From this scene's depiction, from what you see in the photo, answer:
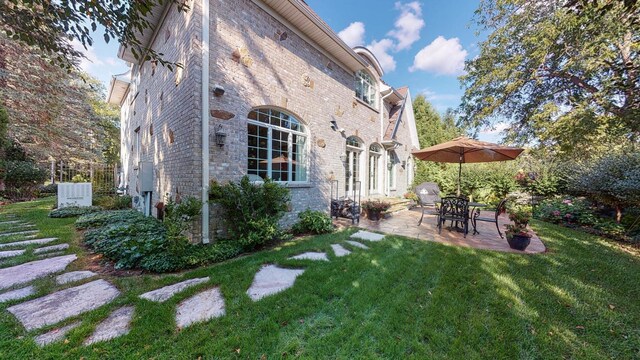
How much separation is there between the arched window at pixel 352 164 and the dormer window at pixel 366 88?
6.42 ft

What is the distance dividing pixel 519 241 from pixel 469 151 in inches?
96.8

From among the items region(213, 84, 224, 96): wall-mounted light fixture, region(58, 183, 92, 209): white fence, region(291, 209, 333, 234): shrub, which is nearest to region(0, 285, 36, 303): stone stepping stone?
region(213, 84, 224, 96): wall-mounted light fixture

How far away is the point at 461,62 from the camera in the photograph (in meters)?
11.4

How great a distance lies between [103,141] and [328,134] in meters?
15.9

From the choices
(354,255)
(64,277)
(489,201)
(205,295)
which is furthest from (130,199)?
(489,201)

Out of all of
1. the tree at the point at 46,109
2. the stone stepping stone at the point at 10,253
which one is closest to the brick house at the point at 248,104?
the stone stepping stone at the point at 10,253

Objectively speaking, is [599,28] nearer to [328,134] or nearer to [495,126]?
[495,126]

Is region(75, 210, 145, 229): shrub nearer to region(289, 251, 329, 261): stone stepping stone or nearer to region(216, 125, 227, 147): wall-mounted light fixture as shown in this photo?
region(216, 125, 227, 147): wall-mounted light fixture

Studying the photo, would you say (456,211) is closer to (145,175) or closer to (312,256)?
(312,256)

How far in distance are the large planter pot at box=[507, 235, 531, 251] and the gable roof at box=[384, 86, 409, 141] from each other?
7112mm

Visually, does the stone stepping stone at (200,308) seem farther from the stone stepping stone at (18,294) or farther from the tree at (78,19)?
the tree at (78,19)

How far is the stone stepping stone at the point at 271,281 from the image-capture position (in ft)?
9.58

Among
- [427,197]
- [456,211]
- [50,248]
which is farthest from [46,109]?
[456,211]

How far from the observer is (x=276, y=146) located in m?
6.08
